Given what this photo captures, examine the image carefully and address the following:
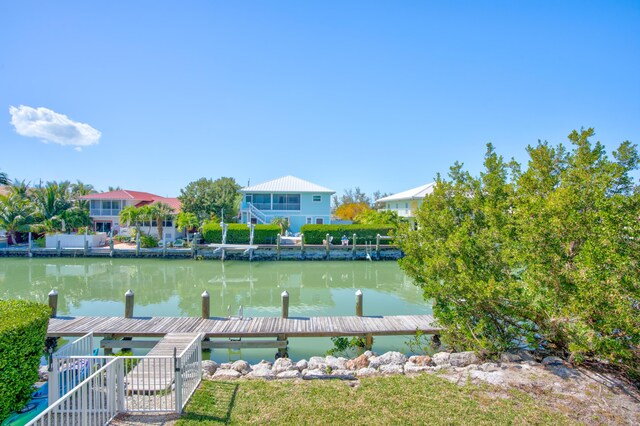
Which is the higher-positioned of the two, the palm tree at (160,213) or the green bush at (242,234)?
the palm tree at (160,213)

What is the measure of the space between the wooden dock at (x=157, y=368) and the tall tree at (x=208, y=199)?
30.4m

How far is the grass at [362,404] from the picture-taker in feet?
18.1

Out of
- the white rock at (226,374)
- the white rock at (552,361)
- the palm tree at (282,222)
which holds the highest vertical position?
the palm tree at (282,222)

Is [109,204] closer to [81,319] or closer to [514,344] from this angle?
[81,319]

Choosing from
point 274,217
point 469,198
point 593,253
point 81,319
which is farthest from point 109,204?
point 593,253

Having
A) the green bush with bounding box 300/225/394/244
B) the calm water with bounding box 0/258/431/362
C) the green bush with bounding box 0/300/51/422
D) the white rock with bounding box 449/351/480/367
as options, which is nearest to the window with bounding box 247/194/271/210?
the green bush with bounding box 300/225/394/244

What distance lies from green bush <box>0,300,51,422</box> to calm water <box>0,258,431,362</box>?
5.10 metres

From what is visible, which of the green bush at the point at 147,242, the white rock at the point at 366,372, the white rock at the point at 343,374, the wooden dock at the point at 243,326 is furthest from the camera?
the green bush at the point at 147,242

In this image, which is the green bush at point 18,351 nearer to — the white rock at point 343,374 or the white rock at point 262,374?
the white rock at point 262,374

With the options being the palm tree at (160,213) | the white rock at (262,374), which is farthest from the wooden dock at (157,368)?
the palm tree at (160,213)

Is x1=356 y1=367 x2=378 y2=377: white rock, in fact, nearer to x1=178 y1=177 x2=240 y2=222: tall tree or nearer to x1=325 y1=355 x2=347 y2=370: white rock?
x1=325 y1=355 x2=347 y2=370: white rock

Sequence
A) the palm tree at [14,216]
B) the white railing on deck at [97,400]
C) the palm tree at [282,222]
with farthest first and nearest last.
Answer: the palm tree at [282,222], the palm tree at [14,216], the white railing on deck at [97,400]

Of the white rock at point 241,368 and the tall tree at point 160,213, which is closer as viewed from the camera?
the white rock at point 241,368

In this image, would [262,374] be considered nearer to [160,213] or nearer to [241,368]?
[241,368]
